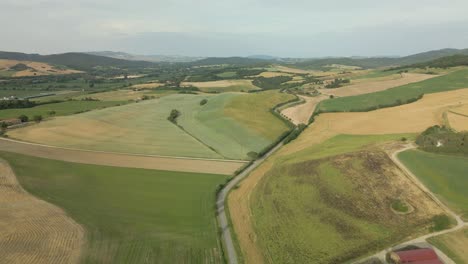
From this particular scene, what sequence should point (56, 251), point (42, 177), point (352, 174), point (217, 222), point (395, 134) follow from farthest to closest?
1. point (395, 134)
2. point (42, 177)
3. point (352, 174)
4. point (217, 222)
5. point (56, 251)

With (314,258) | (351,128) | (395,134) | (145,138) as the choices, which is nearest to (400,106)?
(351,128)

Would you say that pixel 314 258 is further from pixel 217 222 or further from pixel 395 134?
pixel 395 134

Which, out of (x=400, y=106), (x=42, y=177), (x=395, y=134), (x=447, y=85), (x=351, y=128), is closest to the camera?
(x=42, y=177)

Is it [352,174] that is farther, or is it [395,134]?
[395,134]

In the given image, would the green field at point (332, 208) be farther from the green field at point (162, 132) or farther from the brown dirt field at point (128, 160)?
the green field at point (162, 132)

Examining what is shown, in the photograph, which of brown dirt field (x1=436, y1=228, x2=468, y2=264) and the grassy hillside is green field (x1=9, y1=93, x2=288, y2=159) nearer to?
the grassy hillside

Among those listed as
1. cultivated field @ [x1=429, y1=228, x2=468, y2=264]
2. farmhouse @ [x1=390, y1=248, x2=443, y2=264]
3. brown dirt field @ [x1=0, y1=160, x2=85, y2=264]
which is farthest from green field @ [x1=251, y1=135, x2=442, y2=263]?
brown dirt field @ [x1=0, y1=160, x2=85, y2=264]

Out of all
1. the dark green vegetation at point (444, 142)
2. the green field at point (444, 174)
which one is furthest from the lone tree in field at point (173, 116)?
the green field at point (444, 174)

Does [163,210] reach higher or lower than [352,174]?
lower
